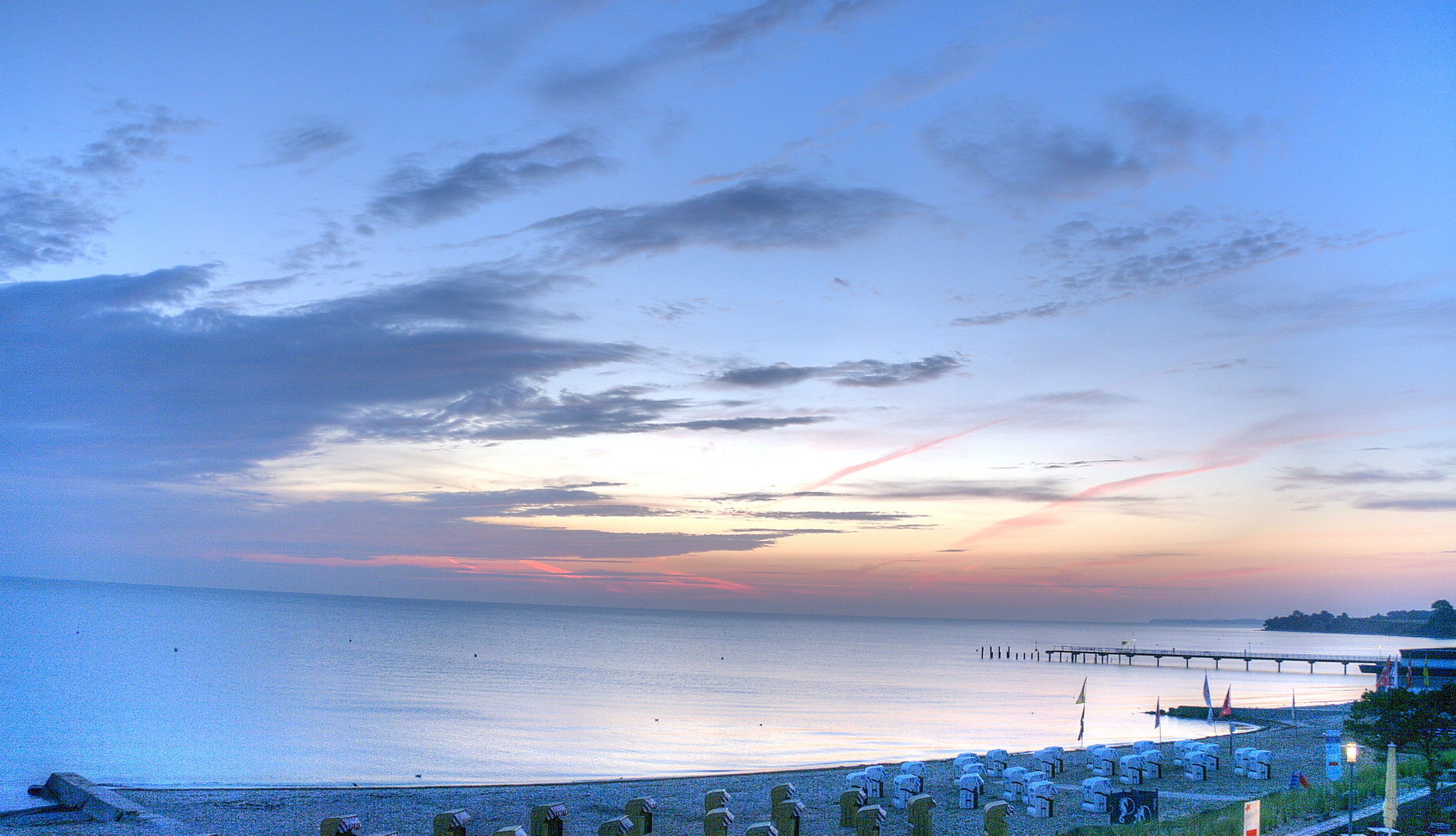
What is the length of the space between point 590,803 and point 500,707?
36.0m

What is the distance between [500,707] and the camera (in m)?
62.6

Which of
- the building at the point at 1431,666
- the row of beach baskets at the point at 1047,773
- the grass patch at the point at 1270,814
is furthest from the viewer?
the building at the point at 1431,666

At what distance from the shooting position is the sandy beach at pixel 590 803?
83.7 ft

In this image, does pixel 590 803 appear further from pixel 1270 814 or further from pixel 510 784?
pixel 1270 814

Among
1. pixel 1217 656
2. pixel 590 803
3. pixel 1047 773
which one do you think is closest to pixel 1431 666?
pixel 1047 773

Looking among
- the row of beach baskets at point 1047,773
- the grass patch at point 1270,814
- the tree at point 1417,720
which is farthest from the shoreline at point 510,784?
the grass patch at point 1270,814

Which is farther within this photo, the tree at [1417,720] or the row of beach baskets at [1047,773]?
the row of beach baskets at [1047,773]

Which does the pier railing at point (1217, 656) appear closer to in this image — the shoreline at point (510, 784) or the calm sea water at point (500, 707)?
the calm sea water at point (500, 707)

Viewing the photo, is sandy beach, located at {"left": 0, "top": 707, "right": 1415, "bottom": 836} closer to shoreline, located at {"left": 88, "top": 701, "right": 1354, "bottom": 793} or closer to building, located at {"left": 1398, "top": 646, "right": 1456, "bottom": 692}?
shoreline, located at {"left": 88, "top": 701, "right": 1354, "bottom": 793}

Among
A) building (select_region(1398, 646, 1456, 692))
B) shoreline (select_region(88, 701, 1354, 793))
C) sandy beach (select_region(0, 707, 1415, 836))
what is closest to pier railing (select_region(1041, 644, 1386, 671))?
building (select_region(1398, 646, 1456, 692))

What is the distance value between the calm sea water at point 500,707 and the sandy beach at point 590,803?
22.2 ft

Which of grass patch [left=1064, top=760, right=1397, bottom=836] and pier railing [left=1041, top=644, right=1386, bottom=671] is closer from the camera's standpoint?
grass patch [left=1064, top=760, right=1397, bottom=836]

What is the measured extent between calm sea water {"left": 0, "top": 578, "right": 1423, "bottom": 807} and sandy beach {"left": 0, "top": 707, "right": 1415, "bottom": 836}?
676 cm

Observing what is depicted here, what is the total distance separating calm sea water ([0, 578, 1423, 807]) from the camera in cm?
4122
